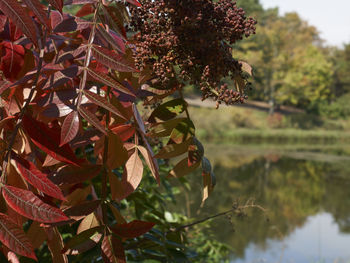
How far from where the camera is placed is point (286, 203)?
9977mm

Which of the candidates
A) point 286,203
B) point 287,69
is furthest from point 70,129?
point 287,69

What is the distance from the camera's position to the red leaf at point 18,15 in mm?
438

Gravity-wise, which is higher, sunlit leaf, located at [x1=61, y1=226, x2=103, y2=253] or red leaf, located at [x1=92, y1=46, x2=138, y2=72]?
red leaf, located at [x1=92, y1=46, x2=138, y2=72]

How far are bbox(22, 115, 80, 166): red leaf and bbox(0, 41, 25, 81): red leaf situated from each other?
117mm

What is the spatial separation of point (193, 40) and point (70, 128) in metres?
0.22

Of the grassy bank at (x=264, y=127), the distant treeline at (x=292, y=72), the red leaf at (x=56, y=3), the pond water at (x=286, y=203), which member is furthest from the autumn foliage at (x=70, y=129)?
the distant treeline at (x=292, y=72)

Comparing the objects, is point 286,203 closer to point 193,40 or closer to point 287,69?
point 193,40

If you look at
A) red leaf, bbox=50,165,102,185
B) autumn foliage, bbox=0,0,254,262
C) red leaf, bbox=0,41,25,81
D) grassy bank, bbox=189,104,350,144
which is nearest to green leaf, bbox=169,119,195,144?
autumn foliage, bbox=0,0,254,262

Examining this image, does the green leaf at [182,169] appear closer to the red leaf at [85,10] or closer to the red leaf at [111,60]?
the red leaf at [111,60]

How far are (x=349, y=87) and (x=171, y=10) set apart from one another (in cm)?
3294

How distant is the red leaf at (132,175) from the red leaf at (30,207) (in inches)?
6.1

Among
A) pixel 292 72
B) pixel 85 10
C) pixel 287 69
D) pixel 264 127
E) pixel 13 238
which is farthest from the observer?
pixel 287 69

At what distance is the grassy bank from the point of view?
18.8 metres

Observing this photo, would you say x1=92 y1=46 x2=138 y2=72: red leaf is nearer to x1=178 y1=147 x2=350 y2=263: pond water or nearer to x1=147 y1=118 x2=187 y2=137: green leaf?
x1=147 y1=118 x2=187 y2=137: green leaf
